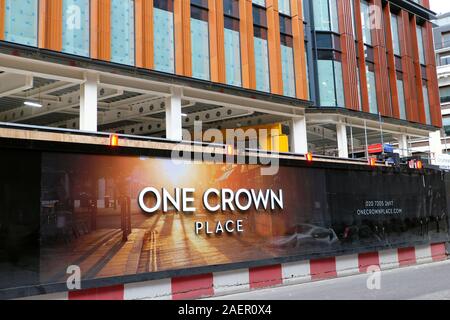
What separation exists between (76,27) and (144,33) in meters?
2.33

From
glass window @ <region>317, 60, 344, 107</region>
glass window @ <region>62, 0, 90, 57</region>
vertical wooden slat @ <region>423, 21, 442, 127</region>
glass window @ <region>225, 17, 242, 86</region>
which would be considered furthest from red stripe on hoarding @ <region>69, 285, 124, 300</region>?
vertical wooden slat @ <region>423, 21, 442, 127</region>

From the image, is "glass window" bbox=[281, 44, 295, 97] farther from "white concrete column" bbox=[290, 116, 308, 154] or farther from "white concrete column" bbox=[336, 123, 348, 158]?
"white concrete column" bbox=[336, 123, 348, 158]

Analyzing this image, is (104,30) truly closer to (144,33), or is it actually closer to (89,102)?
(144,33)

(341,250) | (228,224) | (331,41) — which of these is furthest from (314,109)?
(228,224)

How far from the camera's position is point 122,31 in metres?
15.4

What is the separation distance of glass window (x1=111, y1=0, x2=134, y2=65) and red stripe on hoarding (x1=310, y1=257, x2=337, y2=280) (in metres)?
8.41

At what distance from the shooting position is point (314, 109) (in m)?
22.2

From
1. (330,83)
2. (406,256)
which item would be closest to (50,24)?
(406,256)

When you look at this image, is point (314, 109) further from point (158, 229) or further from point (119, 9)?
point (158, 229)

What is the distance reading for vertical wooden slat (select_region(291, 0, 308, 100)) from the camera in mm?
20438

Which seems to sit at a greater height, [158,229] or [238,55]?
[238,55]

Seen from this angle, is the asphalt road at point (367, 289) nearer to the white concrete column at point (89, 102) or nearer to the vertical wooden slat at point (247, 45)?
the white concrete column at point (89, 102)

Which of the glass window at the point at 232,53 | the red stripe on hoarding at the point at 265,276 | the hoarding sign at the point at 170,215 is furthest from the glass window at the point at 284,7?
the red stripe on hoarding at the point at 265,276
